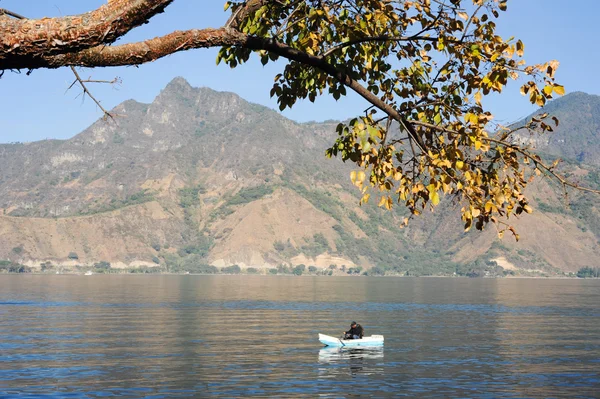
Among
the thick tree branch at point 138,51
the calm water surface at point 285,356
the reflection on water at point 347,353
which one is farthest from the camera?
the reflection on water at point 347,353

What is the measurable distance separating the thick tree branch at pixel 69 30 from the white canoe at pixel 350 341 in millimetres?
51243

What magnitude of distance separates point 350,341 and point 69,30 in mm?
52263

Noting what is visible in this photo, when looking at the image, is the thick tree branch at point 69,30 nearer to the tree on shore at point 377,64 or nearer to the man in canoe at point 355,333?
the tree on shore at point 377,64

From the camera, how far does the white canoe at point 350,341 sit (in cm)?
5769

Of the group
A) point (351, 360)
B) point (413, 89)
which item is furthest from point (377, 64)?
point (351, 360)

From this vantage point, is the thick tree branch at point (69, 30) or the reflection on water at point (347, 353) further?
the reflection on water at point (347, 353)

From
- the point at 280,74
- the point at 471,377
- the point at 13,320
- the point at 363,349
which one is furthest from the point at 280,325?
the point at 280,74

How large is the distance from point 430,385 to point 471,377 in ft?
14.9

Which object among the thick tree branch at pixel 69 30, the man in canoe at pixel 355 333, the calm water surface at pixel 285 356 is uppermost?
the thick tree branch at pixel 69 30

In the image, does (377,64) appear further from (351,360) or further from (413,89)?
(351,360)

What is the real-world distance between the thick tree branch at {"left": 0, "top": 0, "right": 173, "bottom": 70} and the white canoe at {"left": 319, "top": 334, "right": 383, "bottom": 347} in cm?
5124

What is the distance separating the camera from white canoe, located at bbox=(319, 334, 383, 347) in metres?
57.7

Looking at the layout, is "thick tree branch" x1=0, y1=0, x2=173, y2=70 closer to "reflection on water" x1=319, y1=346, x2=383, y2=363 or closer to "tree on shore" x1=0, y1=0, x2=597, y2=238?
"tree on shore" x1=0, y1=0, x2=597, y2=238

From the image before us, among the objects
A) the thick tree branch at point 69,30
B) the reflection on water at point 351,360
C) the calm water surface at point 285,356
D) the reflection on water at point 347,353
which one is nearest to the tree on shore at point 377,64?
the thick tree branch at point 69,30
